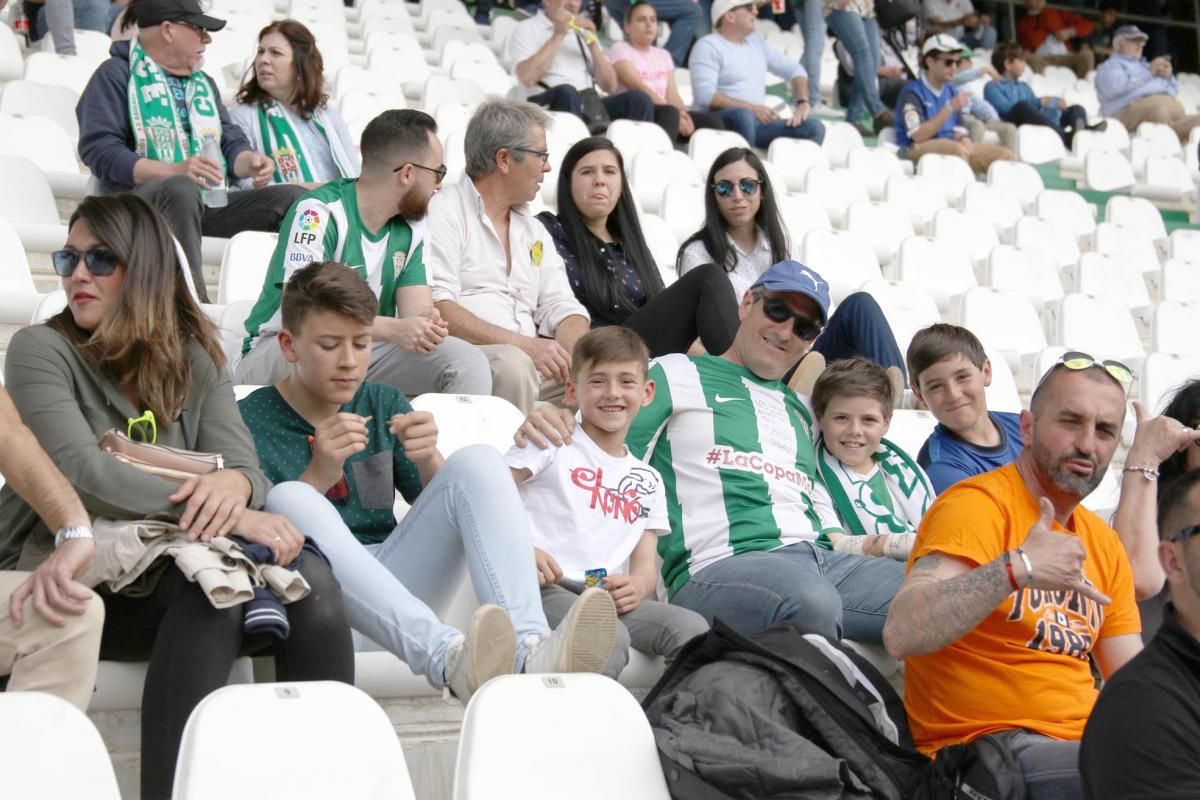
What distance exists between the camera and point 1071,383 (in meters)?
2.44

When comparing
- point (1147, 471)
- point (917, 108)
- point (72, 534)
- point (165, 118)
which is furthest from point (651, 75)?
point (72, 534)

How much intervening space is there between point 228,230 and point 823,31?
221 inches

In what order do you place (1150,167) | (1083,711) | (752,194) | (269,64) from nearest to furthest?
1. (1083,711)
2. (752,194)
3. (269,64)
4. (1150,167)

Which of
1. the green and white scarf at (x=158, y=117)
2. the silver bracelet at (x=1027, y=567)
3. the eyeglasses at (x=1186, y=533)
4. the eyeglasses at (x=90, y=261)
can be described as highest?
the green and white scarf at (x=158, y=117)

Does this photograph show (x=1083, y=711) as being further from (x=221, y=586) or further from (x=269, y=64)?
(x=269, y=64)

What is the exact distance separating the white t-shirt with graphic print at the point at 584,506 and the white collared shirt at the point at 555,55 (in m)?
4.35

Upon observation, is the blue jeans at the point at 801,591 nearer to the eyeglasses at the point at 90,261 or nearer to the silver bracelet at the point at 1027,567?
the silver bracelet at the point at 1027,567

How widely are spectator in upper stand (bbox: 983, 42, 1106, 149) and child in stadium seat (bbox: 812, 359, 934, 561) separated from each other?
21.7ft

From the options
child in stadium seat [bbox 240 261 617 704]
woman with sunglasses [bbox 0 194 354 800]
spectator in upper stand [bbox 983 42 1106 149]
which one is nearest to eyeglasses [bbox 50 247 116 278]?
woman with sunglasses [bbox 0 194 354 800]

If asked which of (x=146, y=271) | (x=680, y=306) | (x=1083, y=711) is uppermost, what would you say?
(x=146, y=271)

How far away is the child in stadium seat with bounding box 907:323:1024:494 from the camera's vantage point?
3439 millimetres

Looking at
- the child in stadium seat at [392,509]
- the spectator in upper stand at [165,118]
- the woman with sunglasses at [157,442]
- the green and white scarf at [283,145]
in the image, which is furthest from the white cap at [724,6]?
the woman with sunglasses at [157,442]

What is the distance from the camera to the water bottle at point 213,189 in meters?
4.33

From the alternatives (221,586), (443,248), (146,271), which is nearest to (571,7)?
(443,248)
